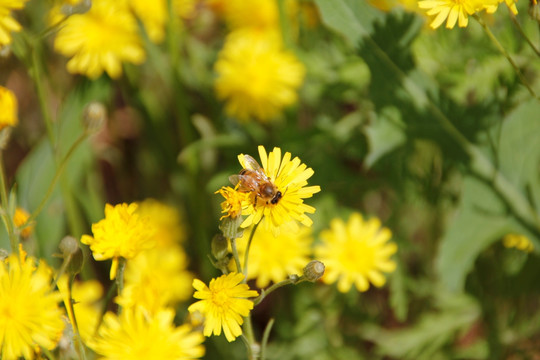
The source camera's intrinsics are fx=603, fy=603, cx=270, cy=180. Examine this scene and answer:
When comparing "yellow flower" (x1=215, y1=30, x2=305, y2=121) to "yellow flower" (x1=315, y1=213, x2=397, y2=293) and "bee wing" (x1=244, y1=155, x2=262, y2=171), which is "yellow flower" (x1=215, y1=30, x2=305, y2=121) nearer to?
"yellow flower" (x1=315, y1=213, x2=397, y2=293)

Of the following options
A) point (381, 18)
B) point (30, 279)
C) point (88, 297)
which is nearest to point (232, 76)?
point (381, 18)

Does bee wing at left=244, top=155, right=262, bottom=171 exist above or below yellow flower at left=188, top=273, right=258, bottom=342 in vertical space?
above

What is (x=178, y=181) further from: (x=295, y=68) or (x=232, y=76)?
(x=295, y=68)

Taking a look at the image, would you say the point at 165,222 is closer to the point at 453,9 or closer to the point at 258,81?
the point at 258,81

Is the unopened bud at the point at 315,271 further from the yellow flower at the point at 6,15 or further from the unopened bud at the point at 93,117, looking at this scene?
the yellow flower at the point at 6,15

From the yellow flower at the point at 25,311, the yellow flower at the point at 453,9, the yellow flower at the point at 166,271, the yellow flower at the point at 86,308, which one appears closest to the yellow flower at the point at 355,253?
the yellow flower at the point at 166,271

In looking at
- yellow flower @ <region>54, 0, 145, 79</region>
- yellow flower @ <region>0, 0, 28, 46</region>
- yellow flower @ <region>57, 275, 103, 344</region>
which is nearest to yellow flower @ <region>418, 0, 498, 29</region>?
yellow flower @ <region>0, 0, 28, 46</region>
